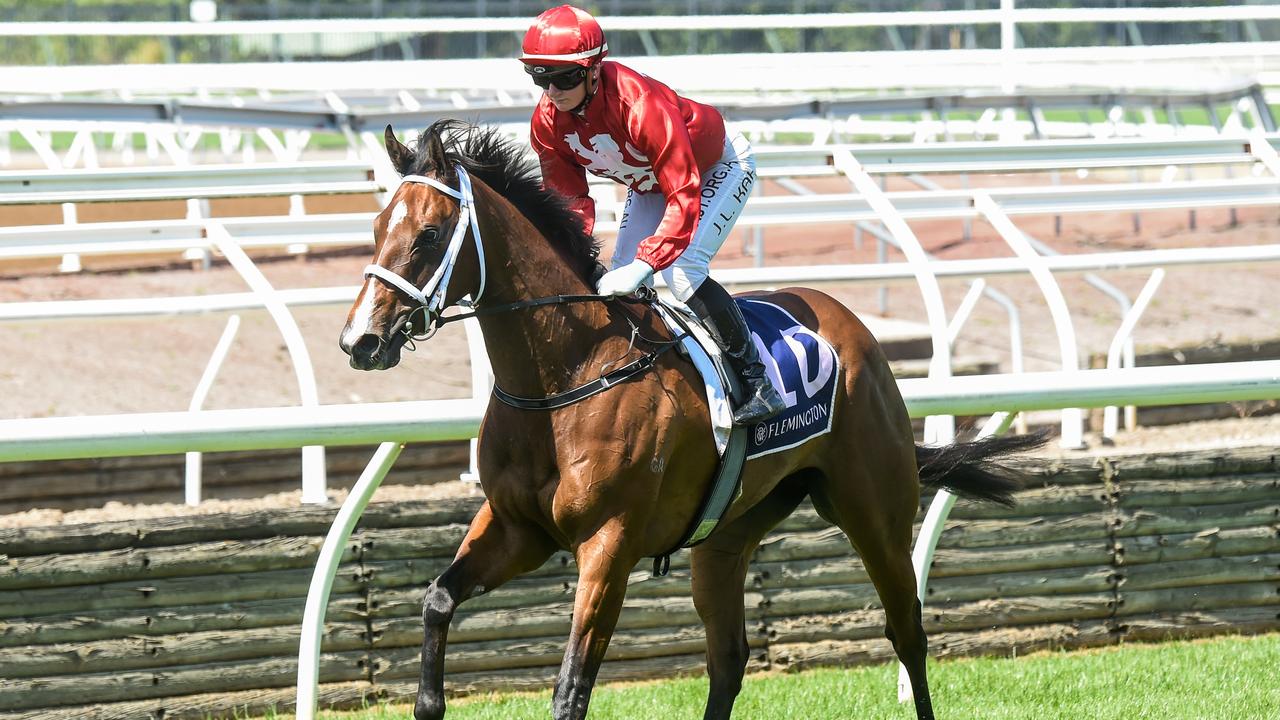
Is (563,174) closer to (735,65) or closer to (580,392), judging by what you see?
(580,392)

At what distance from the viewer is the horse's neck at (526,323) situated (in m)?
3.63

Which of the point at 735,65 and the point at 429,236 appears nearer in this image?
the point at 429,236

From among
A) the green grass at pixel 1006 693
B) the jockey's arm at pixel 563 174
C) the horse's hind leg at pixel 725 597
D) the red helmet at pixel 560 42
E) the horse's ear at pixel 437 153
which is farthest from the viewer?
the green grass at pixel 1006 693

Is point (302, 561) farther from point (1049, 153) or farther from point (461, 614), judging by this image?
point (1049, 153)

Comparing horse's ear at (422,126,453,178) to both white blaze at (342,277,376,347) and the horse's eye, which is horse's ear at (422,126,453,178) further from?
white blaze at (342,277,376,347)

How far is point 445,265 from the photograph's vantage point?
11.2ft

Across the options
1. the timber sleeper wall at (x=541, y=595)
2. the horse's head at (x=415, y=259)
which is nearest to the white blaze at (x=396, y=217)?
the horse's head at (x=415, y=259)

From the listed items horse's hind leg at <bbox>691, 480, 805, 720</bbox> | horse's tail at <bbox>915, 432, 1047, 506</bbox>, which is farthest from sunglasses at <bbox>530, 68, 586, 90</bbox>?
horse's tail at <bbox>915, 432, 1047, 506</bbox>

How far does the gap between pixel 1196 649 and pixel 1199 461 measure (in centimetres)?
77

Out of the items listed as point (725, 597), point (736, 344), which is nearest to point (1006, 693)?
point (725, 597)

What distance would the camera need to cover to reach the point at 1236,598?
5816 millimetres

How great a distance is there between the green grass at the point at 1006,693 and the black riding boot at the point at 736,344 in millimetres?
Result: 1209

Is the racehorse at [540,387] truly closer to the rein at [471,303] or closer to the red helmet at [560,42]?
the rein at [471,303]

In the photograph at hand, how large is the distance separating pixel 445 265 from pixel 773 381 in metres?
1.08
